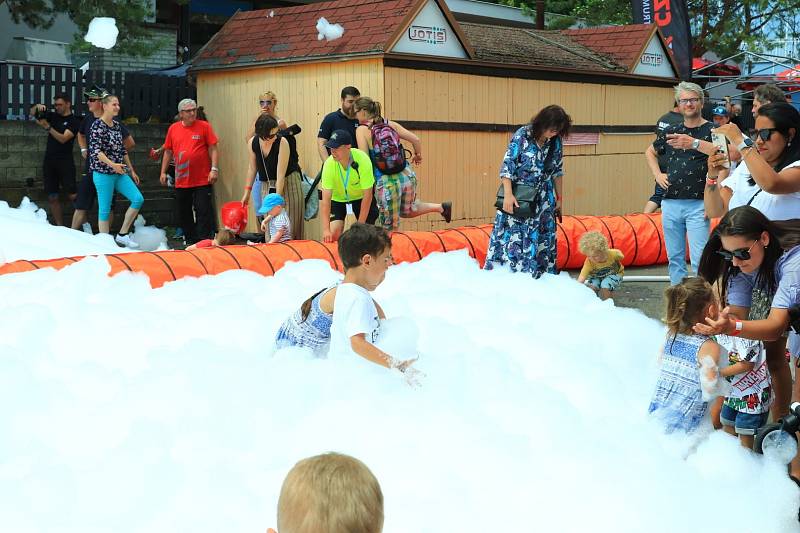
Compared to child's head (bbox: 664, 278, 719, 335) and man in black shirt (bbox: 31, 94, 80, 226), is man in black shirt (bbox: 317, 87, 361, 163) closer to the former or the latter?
man in black shirt (bbox: 31, 94, 80, 226)

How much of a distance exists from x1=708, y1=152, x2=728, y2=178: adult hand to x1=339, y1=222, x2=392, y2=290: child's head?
249cm

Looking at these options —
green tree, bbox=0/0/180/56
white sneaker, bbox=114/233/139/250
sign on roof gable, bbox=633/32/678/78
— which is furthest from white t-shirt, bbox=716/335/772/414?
green tree, bbox=0/0/180/56

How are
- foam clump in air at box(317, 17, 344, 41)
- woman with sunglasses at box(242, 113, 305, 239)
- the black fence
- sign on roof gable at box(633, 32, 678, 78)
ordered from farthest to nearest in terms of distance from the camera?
sign on roof gable at box(633, 32, 678, 78) < the black fence < foam clump in air at box(317, 17, 344, 41) < woman with sunglasses at box(242, 113, 305, 239)

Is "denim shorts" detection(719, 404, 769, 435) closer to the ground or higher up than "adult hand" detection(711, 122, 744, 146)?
closer to the ground

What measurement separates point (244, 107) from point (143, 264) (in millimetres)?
4688

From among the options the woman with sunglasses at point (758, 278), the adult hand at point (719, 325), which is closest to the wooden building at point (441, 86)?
the woman with sunglasses at point (758, 278)

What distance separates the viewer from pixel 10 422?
4.49 metres

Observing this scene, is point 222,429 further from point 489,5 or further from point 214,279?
point 489,5

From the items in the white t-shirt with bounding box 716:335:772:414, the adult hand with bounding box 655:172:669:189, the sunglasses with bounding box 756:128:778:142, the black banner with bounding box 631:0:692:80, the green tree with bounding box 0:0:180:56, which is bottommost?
the white t-shirt with bounding box 716:335:772:414

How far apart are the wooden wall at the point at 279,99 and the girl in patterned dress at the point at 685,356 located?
21.1 feet

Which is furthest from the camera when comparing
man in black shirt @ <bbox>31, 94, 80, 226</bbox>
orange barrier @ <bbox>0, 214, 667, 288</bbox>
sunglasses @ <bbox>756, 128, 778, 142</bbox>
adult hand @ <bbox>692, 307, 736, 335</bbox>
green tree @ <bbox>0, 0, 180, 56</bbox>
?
green tree @ <bbox>0, 0, 180, 56</bbox>

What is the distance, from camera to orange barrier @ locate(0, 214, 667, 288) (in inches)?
287

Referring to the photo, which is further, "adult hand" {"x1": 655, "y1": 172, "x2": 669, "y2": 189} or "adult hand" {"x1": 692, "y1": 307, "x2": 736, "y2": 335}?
"adult hand" {"x1": 655, "y1": 172, "x2": 669, "y2": 189}

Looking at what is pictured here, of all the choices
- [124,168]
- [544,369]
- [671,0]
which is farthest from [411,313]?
[671,0]
